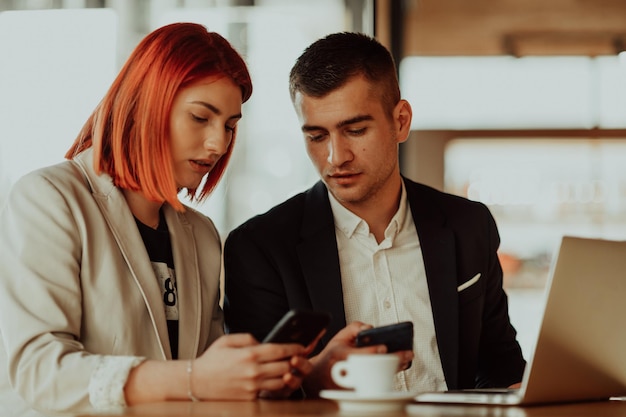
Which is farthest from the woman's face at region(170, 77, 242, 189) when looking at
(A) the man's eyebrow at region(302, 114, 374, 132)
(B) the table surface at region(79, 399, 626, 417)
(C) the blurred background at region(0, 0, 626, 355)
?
(C) the blurred background at region(0, 0, 626, 355)

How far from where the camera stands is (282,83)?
158 inches

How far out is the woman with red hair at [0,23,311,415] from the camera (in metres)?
1.44

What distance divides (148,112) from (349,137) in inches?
24.2

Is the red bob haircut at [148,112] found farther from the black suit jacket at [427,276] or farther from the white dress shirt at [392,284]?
the white dress shirt at [392,284]

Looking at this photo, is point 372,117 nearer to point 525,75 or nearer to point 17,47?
point 17,47

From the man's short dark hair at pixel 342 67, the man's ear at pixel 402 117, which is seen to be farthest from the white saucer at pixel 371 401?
the man's ear at pixel 402 117

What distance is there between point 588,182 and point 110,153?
155 inches

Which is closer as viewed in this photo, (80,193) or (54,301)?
(54,301)

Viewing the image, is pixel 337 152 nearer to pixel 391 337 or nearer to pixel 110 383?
pixel 391 337

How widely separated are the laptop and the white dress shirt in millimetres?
687

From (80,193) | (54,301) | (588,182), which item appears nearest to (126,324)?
(54,301)

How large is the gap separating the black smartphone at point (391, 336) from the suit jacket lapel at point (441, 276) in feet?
2.21

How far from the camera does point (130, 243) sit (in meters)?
1.75

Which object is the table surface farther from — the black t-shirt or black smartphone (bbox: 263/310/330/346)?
the black t-shirt
